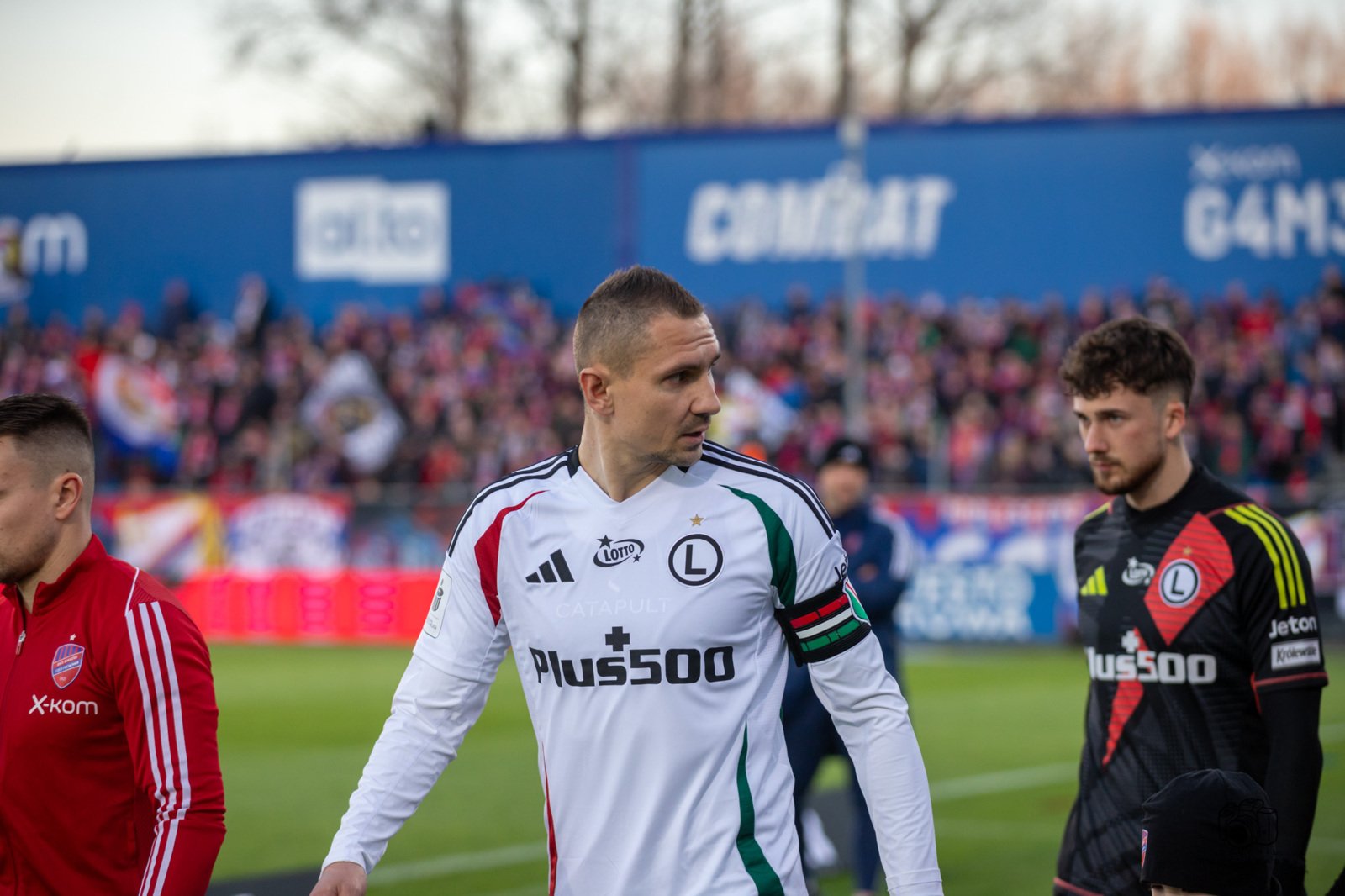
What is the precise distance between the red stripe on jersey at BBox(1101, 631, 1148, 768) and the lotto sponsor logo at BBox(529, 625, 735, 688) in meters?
1.46

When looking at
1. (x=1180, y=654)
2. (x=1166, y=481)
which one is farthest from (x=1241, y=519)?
(x=1180, y=654)

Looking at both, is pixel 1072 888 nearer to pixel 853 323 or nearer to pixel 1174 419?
pixel 1174 419

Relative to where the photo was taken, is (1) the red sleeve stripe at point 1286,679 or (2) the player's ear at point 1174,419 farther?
(2) the player's ear at point 1174,419

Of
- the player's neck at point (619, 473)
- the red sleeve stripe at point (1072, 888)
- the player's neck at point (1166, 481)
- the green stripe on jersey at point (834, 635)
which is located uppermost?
the player's neck at point (619, 473)

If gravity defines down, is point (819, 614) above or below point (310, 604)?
above

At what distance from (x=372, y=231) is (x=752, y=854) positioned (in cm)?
2984

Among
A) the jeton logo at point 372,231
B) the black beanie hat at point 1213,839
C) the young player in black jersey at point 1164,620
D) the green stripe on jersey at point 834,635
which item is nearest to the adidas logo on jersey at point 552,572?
the green stripe on jersey at point 834,635

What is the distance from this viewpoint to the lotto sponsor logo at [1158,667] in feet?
14.2

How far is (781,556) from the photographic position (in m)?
3.55

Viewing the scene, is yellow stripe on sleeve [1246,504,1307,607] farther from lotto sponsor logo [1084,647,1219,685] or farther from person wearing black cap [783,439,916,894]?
person wearing black cap [783,439,916,894]

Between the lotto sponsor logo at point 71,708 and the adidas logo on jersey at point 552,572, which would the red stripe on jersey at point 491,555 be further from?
the lotto sponsor logo at point 71,708

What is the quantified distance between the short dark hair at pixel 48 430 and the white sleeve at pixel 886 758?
1.74 metres

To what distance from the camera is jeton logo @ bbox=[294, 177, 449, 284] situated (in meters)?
32.0

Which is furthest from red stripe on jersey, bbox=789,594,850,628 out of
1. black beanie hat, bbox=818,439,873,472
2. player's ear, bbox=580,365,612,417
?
black beanie hat, bbox=818,439,873,472
